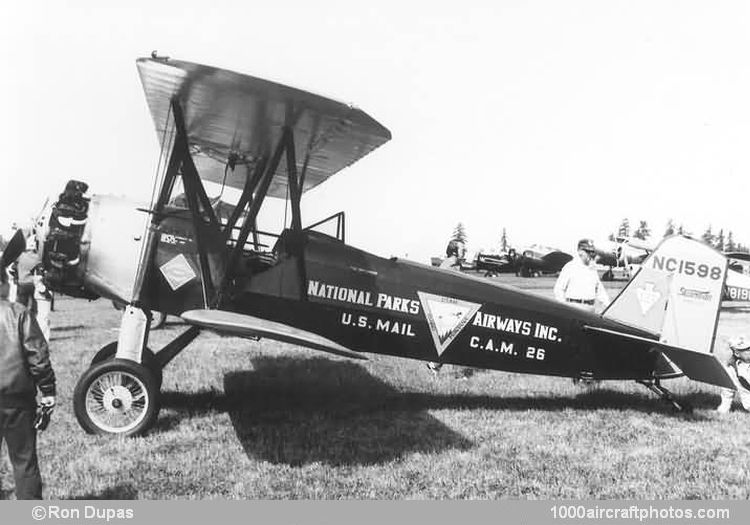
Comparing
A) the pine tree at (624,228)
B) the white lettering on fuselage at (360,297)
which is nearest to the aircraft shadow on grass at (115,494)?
the white lettering on fuselage at (360,297)

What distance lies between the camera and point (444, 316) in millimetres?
6027

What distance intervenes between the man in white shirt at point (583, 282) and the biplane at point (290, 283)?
162 cm

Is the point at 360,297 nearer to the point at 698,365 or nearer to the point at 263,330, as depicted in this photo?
the point at 263,330

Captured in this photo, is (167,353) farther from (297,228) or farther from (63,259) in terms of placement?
(297,228)

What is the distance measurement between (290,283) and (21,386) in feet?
9.01

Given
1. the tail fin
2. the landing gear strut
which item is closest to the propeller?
the tail fin

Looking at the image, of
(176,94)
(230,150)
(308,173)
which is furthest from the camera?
(308,173)

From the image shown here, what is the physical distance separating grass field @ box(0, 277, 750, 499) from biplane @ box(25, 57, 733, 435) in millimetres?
487

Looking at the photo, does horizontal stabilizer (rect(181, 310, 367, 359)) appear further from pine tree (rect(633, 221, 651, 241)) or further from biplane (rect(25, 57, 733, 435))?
pine tree (rect(633, 221, 651, 241))

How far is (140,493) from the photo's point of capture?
394cm

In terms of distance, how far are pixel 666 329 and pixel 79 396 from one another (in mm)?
5635

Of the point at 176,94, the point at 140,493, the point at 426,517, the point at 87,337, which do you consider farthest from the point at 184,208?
the point at 87,337

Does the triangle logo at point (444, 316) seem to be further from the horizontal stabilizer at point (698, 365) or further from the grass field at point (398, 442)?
the horizontal stabilizer at point (698, 365)

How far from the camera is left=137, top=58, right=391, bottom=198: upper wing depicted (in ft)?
14.4
